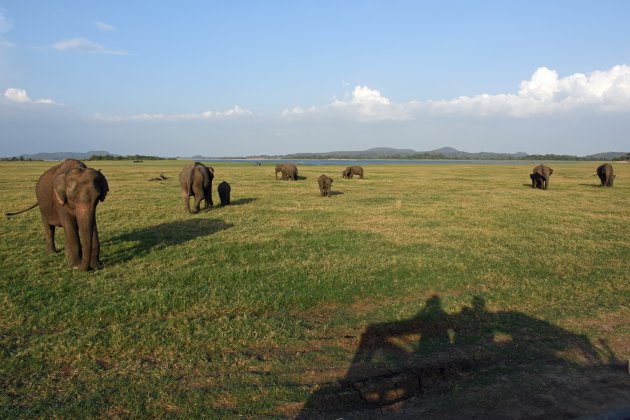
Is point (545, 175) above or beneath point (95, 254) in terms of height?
above

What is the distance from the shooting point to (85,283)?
8375 millimetres

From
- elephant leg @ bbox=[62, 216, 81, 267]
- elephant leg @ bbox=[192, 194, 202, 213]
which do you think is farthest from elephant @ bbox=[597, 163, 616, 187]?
elephant leg @ bbox=[62, 216, 81, 267]

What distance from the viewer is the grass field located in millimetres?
4727

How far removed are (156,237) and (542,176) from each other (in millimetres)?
27596

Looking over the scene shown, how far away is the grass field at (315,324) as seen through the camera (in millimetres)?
4727

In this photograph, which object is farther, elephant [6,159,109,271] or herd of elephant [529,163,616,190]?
herd of elephant [529,163,616,190]

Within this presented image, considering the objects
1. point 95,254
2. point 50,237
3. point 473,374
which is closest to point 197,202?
point 50,237

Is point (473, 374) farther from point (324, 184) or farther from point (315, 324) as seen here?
point (324, 184)

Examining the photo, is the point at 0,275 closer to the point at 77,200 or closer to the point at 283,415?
the point at 77,200

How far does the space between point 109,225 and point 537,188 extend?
29.0 meters

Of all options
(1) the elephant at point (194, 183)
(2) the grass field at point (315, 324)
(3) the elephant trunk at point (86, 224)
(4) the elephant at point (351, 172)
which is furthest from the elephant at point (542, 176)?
(3) the elephant trunk at point (86, 224)

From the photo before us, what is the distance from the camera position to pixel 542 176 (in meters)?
30.3

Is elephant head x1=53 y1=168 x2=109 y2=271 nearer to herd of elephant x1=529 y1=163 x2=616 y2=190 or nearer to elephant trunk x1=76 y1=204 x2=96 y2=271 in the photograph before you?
elephant trunk x1=76 y1=204 x2=96 y2=271

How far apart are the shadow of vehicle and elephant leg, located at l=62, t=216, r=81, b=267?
6.71 meters
